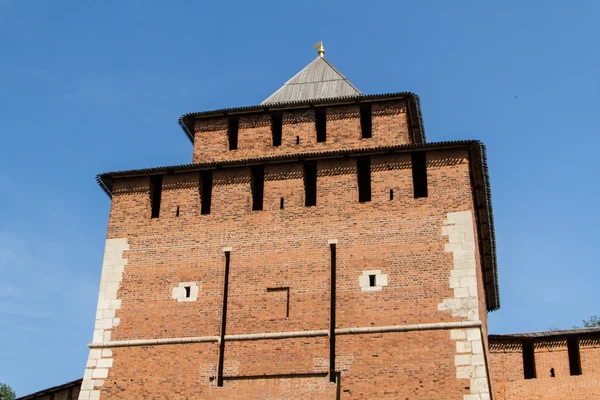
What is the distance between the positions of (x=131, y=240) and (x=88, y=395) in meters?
3.21

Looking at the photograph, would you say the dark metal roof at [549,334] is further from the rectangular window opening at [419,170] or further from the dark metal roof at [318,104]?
the dark metal roof at [318,104]

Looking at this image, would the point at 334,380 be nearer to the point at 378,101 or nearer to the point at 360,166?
the point at 360,166

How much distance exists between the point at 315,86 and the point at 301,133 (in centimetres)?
228

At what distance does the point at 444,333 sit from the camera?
16781 millimetres

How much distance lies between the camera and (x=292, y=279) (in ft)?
58.8

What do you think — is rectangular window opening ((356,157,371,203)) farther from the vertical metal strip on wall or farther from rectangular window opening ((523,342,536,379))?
rectangular window opening ((523,342,536,379))

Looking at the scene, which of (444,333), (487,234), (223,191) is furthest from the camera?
(487,234)

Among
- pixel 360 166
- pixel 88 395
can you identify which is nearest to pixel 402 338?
pixel 360 166

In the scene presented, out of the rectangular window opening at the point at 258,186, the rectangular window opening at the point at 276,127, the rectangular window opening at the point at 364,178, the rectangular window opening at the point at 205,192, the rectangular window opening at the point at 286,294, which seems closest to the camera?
the rectangular window opening at the point at 286,294

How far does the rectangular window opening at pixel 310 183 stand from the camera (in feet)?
62.7

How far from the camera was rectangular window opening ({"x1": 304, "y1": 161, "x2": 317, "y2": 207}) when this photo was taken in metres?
19.1

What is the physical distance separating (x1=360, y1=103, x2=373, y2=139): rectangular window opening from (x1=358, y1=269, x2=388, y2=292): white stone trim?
432 centimetres

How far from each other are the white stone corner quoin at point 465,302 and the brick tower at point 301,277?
22 millimetres

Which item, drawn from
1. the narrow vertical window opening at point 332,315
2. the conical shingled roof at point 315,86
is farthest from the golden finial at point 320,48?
the narrow vertical window opening at point 332,315
